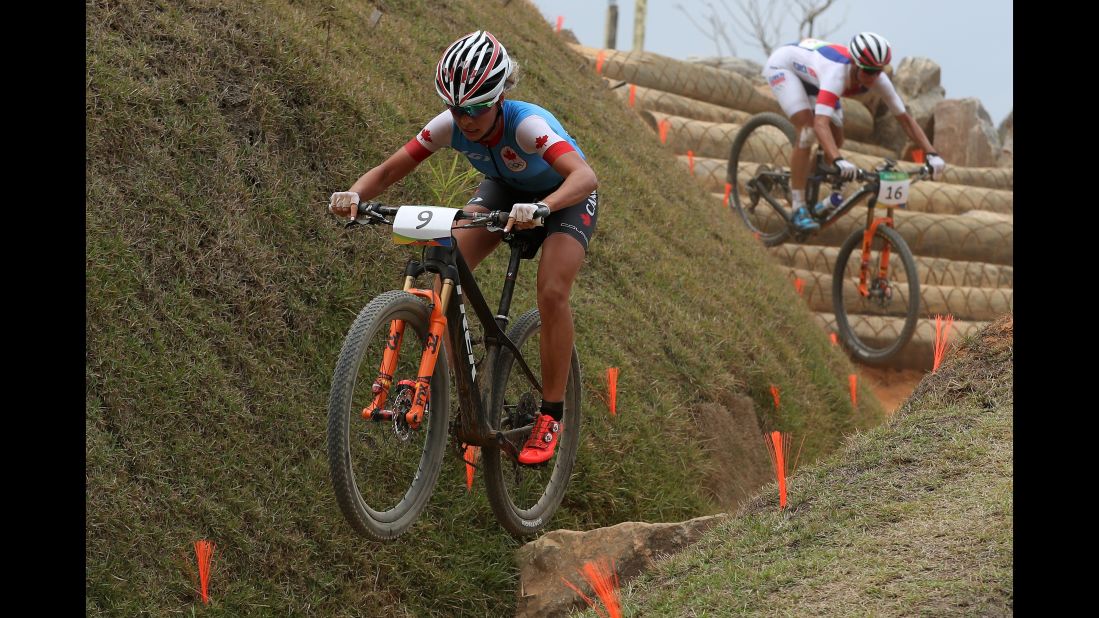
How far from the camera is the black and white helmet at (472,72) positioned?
4938 millimetres

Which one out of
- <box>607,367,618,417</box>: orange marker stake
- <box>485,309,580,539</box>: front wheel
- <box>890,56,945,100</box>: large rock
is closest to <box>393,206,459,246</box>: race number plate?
<box>485,309,580,539</box>: front wheel

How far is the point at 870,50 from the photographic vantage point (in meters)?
11.0

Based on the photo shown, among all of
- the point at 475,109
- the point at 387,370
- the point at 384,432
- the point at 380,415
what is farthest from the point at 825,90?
the point at 380,415

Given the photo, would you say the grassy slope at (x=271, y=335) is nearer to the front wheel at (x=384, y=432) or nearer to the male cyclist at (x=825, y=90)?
the front wheel at (x=384, y=432)

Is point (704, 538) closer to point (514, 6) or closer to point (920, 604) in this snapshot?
point (920, 604)

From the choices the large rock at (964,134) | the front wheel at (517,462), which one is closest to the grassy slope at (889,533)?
the front wheel at (517,462)

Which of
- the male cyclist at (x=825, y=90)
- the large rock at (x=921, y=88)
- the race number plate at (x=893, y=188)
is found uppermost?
the large rock at (x=921, y=88)

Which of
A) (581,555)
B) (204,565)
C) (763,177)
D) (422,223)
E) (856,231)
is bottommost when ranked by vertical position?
(581,555)

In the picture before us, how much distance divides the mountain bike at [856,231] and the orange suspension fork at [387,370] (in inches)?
278

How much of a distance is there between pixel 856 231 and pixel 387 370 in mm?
7668

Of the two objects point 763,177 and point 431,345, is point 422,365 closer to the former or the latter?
point 431,345

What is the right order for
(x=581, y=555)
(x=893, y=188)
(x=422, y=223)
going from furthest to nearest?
1. (x=893, y=188)
2. (x=581, y=555)
3. (x=422, y=223)

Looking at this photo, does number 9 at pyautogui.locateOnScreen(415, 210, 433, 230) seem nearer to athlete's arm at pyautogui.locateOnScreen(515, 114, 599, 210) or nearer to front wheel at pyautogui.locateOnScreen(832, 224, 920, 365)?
athlete's arm at pyautogui.locateOnScreen(515, 114, 599, 210)

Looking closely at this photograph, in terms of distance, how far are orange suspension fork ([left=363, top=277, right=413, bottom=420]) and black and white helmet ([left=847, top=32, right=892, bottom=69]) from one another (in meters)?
7.59
